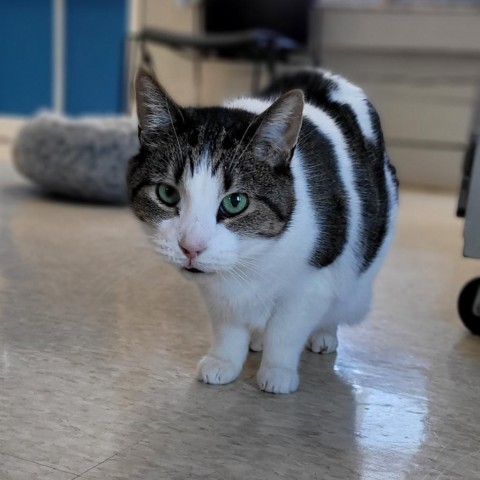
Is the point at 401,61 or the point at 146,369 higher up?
the point at 401,61

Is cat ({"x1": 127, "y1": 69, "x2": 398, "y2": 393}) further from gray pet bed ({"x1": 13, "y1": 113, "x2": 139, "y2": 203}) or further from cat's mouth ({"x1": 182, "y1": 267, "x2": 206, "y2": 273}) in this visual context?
gray pet bed ({"x1": 13, "y1": 113, "x2": 139, "y2": 203})

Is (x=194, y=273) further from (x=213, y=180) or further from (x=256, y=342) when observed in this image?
(x=256, y=342)

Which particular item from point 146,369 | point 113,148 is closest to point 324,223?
point 146,369

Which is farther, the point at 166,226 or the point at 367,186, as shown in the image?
the point at 367,186

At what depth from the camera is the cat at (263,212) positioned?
0.99 meters

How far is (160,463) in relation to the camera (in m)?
0.89

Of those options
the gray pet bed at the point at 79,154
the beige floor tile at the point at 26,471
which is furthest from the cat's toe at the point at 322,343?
the gray pet bed at the point at 79,154

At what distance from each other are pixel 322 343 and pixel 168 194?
18.5 inches

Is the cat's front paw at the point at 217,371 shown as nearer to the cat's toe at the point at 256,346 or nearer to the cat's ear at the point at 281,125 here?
the cat's toe at the point at 256,346

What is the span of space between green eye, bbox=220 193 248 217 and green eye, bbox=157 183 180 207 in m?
0.07

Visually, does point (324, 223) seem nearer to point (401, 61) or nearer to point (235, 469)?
point (235, 469)

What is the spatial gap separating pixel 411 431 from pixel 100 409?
43 centimetres

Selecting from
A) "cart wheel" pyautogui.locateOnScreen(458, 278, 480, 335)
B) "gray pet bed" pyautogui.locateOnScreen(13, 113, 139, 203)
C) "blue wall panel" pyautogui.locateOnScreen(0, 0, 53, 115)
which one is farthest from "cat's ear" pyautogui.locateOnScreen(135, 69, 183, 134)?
"blue wall panel" pyautogui.locateOnScreen(0, 0, 53, 115)

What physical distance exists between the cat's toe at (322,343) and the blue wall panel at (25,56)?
3746 mm
